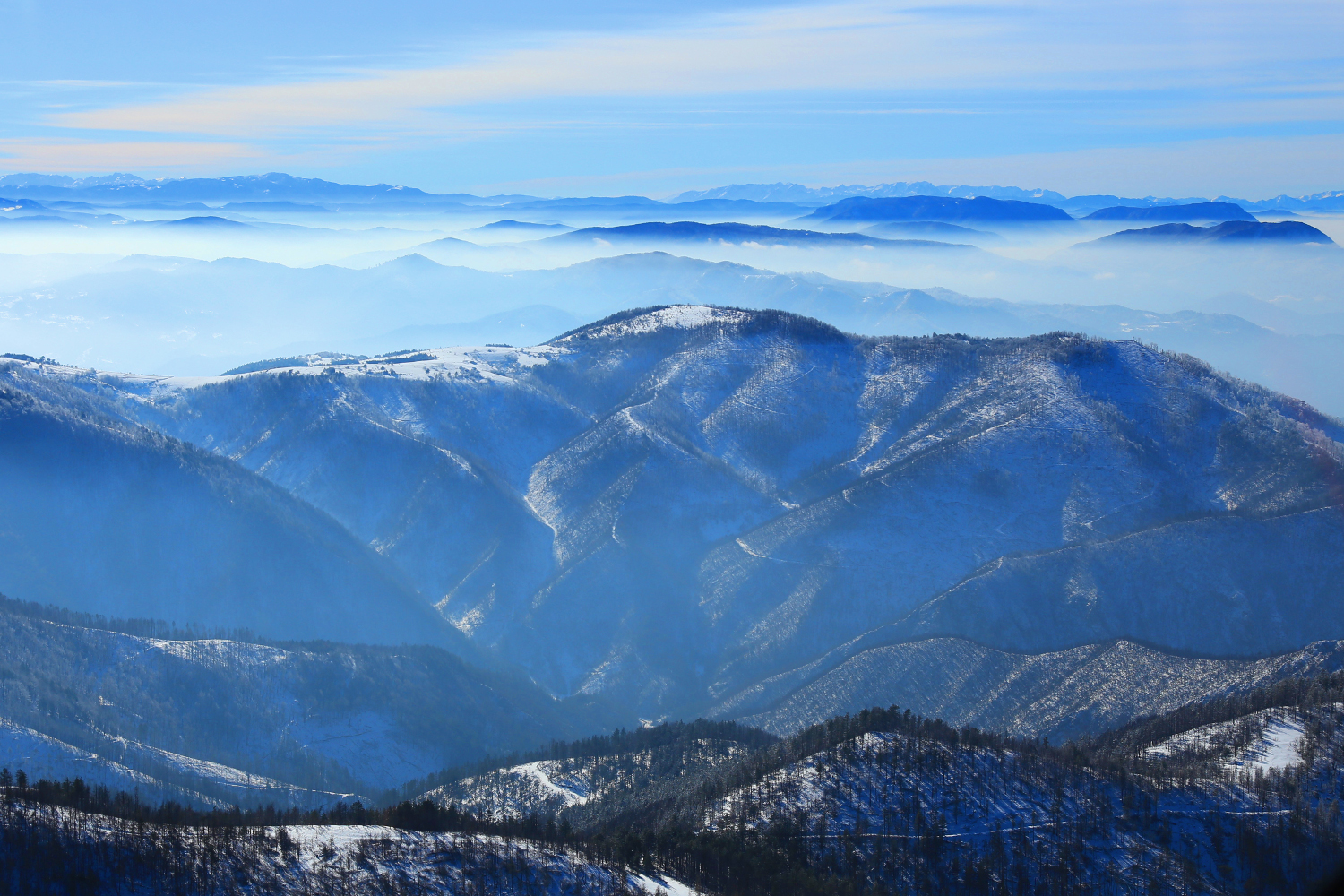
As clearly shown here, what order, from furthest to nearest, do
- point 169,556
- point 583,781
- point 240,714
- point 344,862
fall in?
1. point 169,556
2. point 240,714
3. point 583,781
4. point 344,862

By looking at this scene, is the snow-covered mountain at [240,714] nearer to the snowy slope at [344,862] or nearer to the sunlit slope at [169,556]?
the sunlit slope at [169,556]

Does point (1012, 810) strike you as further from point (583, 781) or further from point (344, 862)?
point (344, 862)

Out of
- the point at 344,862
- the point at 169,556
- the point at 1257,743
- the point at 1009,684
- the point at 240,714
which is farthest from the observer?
the point at 169,556

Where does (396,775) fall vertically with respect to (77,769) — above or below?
below

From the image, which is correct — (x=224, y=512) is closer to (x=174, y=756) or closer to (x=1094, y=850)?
(x=174, y=756)

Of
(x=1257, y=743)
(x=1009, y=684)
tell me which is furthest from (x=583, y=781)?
(x=1257, y=743)

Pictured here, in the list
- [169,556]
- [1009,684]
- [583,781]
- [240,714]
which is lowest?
[240,714]

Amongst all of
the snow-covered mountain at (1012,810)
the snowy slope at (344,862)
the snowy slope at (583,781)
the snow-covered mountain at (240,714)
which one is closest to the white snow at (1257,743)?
the snow-covered mountain at (1012,810)

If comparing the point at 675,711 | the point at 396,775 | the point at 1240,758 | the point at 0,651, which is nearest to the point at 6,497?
the point at 0,651
